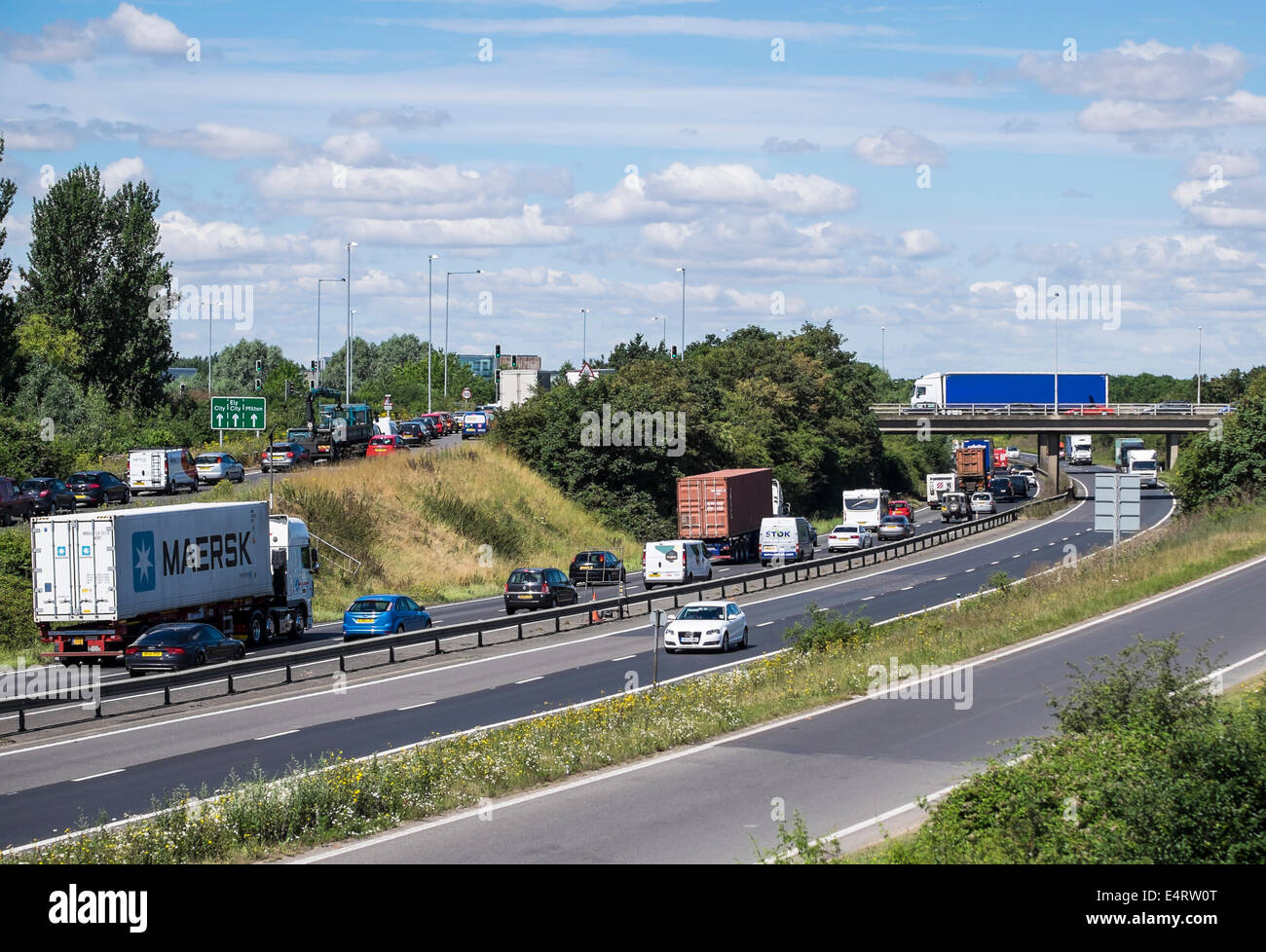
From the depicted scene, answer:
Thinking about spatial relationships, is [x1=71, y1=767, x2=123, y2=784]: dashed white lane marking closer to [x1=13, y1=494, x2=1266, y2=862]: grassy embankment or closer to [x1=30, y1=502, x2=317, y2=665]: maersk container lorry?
[x1=13, y1=494, x2=1266, y2=862]: grassy embankment

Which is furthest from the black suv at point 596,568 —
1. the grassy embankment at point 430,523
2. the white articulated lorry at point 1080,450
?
the white articulated lorry at point 1080,450

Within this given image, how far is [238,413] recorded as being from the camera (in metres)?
51.0

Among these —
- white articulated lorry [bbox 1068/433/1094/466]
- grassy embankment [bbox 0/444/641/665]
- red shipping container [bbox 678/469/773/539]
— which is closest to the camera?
grassy embankment [bbox 0/444/641/665]

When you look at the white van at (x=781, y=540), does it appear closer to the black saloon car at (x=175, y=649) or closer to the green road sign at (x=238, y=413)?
the green road sign at (x=238, y=413)

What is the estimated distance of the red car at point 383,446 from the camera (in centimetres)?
7194

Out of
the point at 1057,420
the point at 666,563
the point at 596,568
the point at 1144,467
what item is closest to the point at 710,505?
the point at 596,568

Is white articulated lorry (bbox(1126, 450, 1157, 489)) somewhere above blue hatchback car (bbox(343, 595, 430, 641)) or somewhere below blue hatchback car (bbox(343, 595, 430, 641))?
above

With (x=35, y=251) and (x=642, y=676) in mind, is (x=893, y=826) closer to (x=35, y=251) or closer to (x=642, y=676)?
(x=642, y=676)

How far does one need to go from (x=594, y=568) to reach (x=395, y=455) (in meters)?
18.4

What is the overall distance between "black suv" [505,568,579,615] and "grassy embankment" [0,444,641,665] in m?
7.21

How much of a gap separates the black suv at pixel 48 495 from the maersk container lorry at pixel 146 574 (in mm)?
16236

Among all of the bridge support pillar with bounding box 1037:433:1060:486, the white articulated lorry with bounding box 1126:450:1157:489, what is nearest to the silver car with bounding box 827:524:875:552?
the bridge support pillar with bounding box 1037:433:1060:486

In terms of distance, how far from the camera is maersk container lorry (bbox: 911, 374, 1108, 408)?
330ft
